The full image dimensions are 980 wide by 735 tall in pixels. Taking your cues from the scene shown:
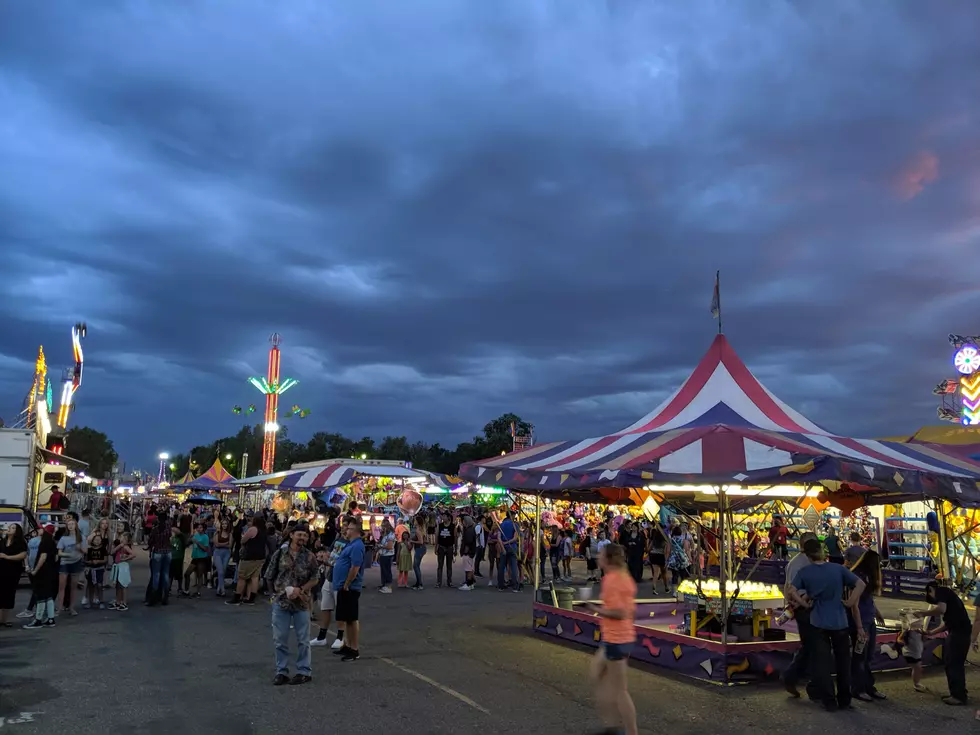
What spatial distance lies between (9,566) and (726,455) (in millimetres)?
9926

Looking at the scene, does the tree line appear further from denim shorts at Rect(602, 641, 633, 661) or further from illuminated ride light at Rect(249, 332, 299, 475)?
denim shorts at Rect(602, 641, 633, 661)

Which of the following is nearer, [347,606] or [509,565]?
[347,606]

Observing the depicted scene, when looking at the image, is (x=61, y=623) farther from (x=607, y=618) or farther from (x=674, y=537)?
(x=674, y=537)

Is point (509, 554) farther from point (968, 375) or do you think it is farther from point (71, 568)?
point (968, 375)

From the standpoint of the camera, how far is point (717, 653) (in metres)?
7.70

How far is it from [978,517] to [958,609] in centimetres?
1297

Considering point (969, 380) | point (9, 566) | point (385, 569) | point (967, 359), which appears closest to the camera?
point (9, 566)

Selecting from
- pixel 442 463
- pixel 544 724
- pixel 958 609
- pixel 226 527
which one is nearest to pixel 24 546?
pixel 226 527

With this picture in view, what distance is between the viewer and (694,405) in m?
9.61

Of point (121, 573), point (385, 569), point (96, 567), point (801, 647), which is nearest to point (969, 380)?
point (385, 569)

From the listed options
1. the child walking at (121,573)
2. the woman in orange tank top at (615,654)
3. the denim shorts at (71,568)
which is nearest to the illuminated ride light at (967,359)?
the woman in orange tank top at (615,654)

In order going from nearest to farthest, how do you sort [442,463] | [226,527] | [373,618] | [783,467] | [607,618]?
[607,618]
[783,467]
[373,618]
[226,527]
[442,463]

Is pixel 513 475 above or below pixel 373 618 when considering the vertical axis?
above

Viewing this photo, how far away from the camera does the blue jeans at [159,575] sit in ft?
42.2
